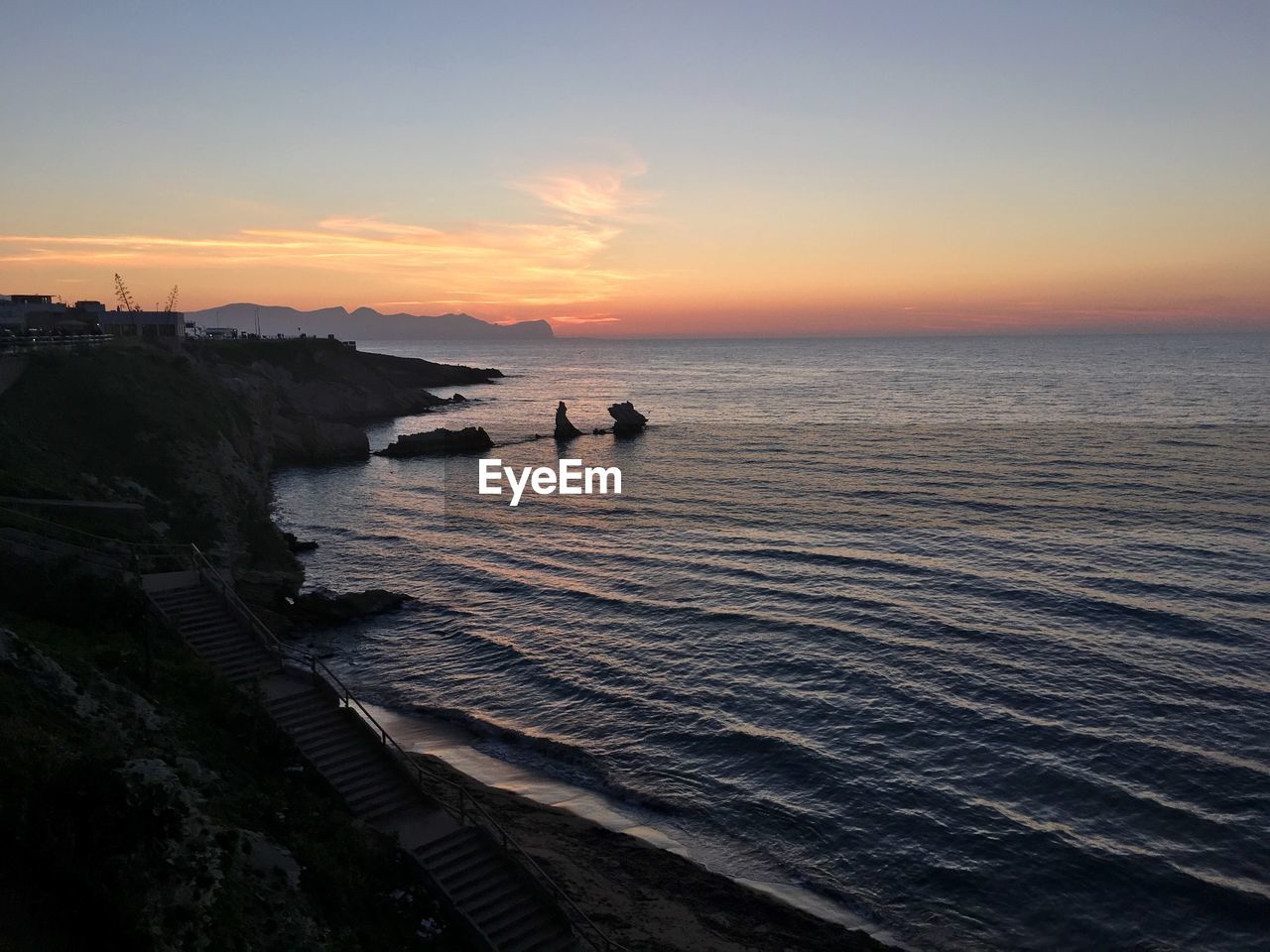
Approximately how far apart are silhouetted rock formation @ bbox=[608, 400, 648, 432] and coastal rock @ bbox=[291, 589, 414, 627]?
227 ft

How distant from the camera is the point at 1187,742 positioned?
28.4 meters

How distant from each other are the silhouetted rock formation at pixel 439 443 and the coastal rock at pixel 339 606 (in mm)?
49943

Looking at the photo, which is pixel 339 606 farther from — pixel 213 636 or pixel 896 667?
pixel 896 667

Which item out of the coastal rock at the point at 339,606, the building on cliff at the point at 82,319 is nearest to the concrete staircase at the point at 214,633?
the coastal rock at the point at 339,606

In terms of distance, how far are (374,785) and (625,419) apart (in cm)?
9190

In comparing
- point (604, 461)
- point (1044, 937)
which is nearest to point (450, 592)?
point (1044, 937)

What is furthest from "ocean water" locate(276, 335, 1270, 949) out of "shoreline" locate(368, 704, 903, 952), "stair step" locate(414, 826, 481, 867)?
"stair step" locate(414, 826, 481, 867)

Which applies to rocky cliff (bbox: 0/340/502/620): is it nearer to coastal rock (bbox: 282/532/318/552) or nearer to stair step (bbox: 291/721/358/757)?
coastal rock (bbox: 282/532/318/552)

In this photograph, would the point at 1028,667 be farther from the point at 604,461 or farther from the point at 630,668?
the point at 604,461

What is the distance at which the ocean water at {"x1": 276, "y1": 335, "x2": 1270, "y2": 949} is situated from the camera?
23.4 m

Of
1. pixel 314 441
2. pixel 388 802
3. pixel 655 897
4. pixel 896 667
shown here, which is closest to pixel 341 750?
pixel 388 802

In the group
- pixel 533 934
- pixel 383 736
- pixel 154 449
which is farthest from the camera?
pixel 154 449

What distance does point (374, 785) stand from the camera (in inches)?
880

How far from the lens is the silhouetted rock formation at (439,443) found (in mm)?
93000
